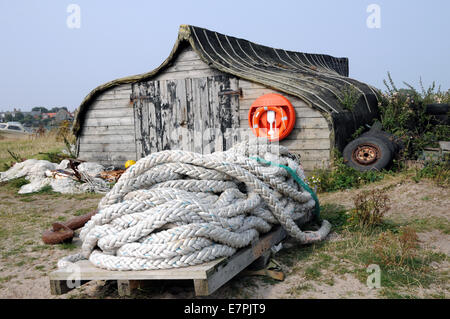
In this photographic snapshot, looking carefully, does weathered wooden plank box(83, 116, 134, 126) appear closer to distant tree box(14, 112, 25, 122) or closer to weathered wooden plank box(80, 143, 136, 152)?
weathered wooden plank box(80, 143, 136, 152)

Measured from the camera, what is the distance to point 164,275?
305cm

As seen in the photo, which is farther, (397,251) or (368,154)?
(368,154)

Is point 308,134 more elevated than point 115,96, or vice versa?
point 115,96

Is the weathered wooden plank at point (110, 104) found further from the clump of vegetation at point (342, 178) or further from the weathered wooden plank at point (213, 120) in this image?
the clump of vegetation at point (342, 178)

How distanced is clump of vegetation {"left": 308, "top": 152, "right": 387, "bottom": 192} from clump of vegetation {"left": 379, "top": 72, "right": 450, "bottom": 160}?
0.95 meters

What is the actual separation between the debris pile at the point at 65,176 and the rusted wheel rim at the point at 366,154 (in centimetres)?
522

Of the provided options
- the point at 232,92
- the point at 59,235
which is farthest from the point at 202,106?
the point at 59,235

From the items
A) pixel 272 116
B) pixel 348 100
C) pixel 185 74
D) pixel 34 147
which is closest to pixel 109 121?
pixel 185 74

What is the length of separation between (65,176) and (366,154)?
6.57 metres

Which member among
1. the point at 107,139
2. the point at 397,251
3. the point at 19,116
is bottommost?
the point at 397,251

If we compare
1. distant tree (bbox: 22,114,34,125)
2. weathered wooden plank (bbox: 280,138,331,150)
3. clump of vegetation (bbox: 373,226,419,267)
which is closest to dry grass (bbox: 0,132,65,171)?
weathered wooden plank (bbox: 280,138,331,150)

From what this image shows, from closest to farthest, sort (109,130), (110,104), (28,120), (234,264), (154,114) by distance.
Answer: (234,264) → (154,114) → (110,104) → (109,130) → (28,120)

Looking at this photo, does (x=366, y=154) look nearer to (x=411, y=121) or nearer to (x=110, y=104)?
(x=411, y=121)

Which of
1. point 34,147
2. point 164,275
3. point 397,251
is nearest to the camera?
point 164,275
